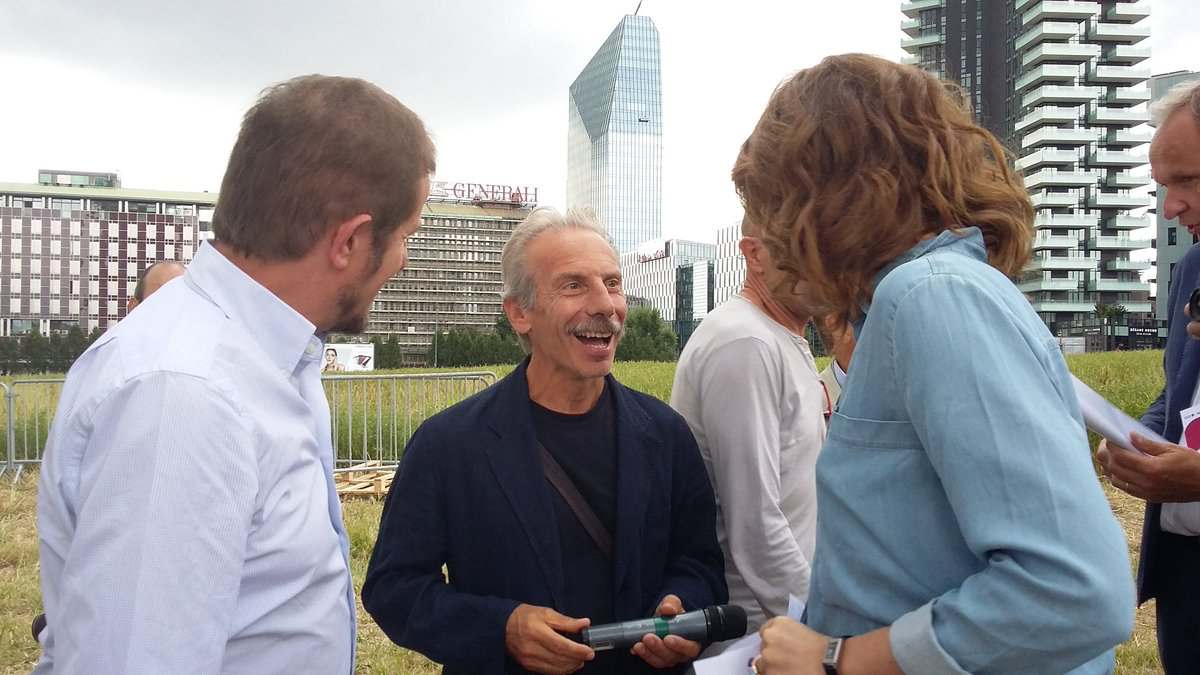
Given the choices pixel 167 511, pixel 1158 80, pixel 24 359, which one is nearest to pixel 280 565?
pixel 167 511

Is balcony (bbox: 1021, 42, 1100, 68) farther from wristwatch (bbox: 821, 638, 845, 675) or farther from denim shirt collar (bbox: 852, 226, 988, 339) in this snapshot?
wristwatch (bbox: 821, 638, 845, 675)

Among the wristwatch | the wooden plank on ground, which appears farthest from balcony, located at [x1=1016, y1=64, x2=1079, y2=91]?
the wristwatch

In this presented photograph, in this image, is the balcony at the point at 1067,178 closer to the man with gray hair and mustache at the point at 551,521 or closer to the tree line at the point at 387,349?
the tree line at the point at 387,349

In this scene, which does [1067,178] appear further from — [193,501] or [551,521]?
[193,501]

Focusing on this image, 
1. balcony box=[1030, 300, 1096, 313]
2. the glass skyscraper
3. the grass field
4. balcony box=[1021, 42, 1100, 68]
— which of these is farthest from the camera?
the glass skyscraper

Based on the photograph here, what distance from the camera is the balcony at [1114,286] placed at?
10238 cm

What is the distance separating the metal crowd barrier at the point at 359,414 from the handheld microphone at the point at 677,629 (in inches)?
386

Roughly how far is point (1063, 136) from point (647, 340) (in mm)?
55238

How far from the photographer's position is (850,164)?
4.59ft

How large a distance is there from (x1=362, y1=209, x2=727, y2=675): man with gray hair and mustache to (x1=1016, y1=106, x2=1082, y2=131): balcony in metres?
115

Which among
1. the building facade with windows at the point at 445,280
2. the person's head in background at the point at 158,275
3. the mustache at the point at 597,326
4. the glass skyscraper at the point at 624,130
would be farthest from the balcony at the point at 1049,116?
the mustache at the point at 597,326

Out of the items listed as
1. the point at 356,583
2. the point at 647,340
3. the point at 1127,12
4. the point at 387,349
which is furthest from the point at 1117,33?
the point at 356,583

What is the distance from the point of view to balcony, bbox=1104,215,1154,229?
103 meters

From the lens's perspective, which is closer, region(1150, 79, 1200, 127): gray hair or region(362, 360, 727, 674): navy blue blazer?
region(362, 360, 727, 674): navy blue blazer
